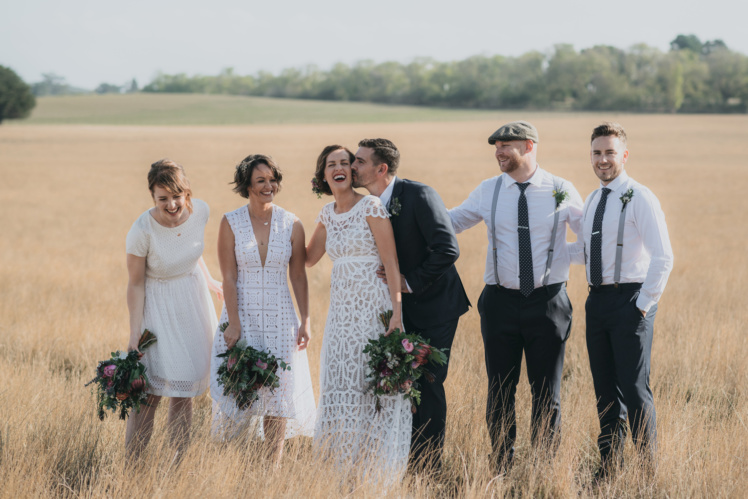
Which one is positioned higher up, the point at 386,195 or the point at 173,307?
the point at 386,195

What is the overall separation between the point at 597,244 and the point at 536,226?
429 millimetres

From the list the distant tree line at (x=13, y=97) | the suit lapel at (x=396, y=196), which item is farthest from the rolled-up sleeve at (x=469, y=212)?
the distant tree line at (x=13, y=97)

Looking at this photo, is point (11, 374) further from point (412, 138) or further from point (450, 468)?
point (412, 138)

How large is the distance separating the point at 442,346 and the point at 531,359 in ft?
2.26

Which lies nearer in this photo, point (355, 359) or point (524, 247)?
point (355, 359)

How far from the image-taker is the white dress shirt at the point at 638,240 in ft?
14.2

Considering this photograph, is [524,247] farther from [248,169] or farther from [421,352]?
[248,169]

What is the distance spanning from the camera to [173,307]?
15.4ft

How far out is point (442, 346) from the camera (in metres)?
4.60

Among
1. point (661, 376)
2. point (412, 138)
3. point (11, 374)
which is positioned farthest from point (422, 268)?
point (412, 138)

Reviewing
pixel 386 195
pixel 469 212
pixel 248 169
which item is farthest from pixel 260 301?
pixel 469 212

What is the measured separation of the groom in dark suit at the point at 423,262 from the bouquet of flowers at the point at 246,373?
937 mm

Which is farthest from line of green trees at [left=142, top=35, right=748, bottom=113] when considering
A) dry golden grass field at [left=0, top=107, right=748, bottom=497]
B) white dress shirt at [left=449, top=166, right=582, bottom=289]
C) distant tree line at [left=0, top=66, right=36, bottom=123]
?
white dress shirt at [left=449, top=166, right=582, bottom=289]

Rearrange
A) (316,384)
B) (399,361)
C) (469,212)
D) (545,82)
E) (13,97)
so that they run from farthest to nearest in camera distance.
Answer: (545,82) → (13,97) → (316,384) → (469,212) → (399,361)
